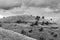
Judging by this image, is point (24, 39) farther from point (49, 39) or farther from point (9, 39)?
point (49, 39)

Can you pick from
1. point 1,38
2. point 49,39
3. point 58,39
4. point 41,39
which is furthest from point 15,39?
point 58,39

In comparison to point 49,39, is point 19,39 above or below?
above

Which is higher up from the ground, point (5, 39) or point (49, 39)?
point (5, 39)

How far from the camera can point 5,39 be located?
39.8m


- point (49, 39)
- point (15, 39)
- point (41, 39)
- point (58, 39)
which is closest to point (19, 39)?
point (15, 39)

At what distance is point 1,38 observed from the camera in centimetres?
4009

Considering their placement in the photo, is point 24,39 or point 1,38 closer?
point 1,38

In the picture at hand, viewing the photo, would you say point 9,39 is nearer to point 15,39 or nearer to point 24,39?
point 15,39

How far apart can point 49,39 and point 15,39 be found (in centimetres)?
6902

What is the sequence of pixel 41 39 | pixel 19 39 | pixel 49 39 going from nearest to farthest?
pixel 19 39
pixel 41 39
pixel 49 39

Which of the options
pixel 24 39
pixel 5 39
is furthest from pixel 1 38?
pixel 24 39

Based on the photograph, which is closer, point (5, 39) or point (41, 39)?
point (5, 39)

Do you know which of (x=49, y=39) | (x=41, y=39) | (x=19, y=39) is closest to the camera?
(x=19, y=39)

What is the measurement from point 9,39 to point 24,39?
6105 mm
